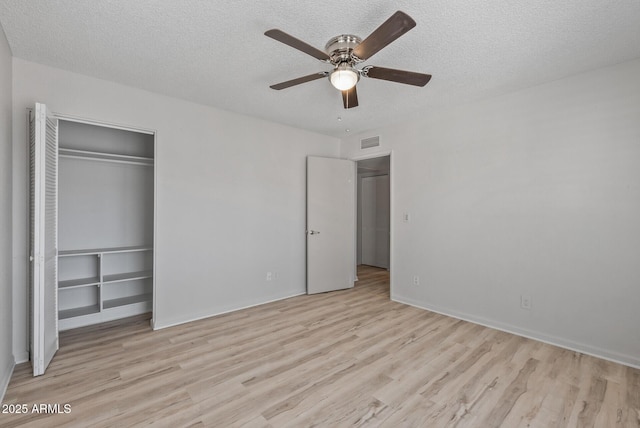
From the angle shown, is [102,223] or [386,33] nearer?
[386,33]

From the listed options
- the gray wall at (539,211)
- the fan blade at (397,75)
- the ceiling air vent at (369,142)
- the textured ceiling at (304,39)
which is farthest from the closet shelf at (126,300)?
the ceiling air vent at (369,142)

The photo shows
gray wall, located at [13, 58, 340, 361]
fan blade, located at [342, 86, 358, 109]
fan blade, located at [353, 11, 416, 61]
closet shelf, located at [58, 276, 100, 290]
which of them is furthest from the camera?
closet shelf, located at [58, 276, 100, 290]

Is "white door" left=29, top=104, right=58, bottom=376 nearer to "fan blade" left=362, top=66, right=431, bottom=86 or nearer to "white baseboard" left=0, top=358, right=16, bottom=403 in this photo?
"white baseboard" left=0, top=358, right=16, bottom=403

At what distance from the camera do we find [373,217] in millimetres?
6715

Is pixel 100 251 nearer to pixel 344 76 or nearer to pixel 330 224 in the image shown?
pixel 330 224

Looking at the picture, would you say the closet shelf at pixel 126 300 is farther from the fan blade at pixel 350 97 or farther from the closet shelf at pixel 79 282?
the fan blade at pixel 350 97

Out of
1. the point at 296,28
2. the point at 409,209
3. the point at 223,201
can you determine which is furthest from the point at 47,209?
the point at 409,209

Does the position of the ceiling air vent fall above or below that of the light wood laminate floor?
above

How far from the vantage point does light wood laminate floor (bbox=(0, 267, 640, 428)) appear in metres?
1.78

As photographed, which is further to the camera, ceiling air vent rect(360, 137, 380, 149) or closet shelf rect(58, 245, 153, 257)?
ceiling air vent rect(360, 137, 380, 149)

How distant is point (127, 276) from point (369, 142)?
3722 mm

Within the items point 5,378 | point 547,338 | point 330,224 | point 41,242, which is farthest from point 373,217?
point 5,378

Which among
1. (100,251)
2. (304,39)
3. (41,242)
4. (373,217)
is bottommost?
(100,251)

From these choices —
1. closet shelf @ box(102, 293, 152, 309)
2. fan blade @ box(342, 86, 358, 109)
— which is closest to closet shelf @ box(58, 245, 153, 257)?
closet shelf @ box(102, 293, 152, 309)
